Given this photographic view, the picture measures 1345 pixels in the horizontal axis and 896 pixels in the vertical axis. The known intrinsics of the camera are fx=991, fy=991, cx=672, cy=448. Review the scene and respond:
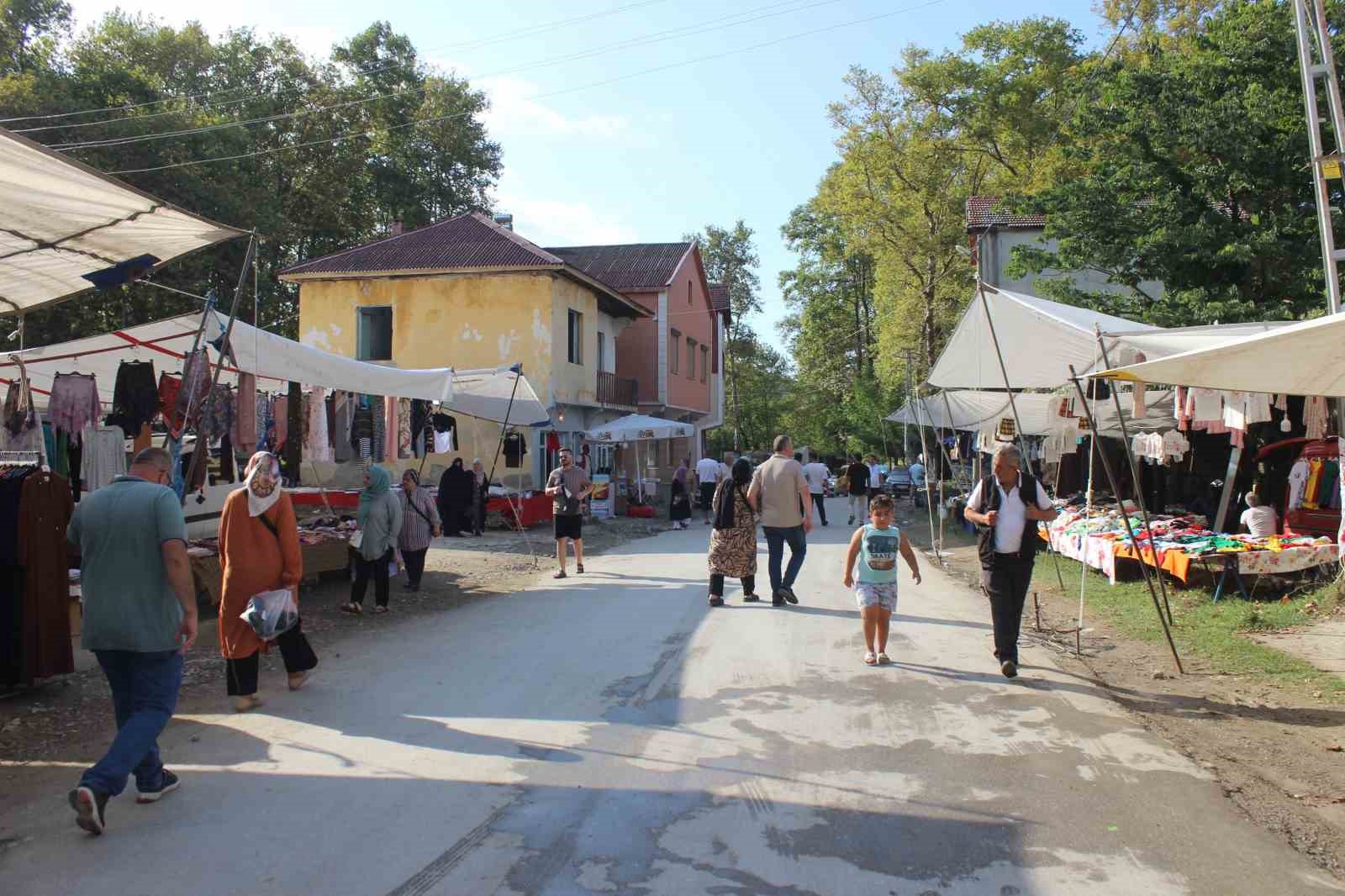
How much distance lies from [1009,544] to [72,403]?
9019mm

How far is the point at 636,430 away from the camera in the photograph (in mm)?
26141

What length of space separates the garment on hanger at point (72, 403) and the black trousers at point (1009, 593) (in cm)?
883

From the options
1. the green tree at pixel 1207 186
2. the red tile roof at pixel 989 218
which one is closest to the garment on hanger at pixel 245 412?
the green tree at pixel 1207 186

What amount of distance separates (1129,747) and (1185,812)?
1081mm

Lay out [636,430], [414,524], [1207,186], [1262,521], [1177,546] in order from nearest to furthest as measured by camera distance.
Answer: [1177,546] → [414,524] → [1262,521] → [1207,186] → [636,430]

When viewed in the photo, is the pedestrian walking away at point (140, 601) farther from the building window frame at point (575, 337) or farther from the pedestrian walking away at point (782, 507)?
the building window frame at point (575, 337)

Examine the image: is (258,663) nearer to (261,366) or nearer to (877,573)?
(261,366)

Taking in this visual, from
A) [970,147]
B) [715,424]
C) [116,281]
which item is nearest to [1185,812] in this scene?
[116,281]

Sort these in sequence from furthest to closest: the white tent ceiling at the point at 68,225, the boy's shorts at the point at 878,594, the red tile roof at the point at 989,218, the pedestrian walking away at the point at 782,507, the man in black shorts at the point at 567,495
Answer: the red tile roof at the point at 989,218, the man in black shorts at the point at 567,495, the pedestrian walking away at the point at 782,507, the boy's shorts at the point at 878,594, the white tent ceiling at the point at 68,225

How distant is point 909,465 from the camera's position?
3488 centimetres

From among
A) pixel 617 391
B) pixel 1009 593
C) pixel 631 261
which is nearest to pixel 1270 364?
pixel 1009 593

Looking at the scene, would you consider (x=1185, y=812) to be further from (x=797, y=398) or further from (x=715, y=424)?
(x=797, y=398)

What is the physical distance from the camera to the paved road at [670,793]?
13.3 ft

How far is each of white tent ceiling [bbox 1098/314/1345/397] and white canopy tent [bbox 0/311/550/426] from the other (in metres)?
7.54
